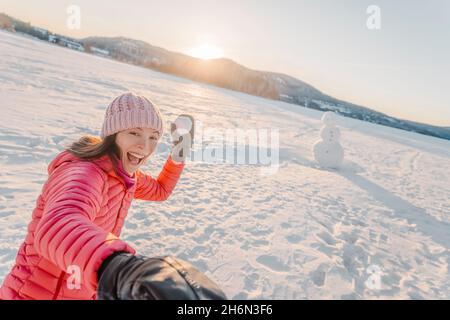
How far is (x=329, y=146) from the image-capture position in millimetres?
8414

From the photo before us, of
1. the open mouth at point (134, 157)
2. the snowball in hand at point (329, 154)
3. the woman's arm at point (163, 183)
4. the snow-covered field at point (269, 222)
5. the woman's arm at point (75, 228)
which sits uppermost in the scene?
the open mouth at point (134, 157)

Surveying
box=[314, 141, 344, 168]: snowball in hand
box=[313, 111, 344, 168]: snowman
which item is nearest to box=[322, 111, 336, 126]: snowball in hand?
box=[313, 111, 344, 168]: snowman

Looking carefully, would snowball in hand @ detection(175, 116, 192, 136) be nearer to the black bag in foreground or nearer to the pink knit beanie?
the pink knit beanie

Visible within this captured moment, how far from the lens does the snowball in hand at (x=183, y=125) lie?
2248 mm

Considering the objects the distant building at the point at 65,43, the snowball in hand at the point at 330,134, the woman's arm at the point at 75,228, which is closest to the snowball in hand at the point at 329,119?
the snowball in hand at the point at 330,134

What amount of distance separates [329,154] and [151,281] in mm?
A: 8360

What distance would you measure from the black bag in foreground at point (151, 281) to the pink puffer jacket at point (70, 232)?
0.07 meters

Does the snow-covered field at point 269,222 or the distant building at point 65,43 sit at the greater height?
the distant building at point 65,43

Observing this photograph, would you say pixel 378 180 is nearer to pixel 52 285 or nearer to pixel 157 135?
pixel 157 135

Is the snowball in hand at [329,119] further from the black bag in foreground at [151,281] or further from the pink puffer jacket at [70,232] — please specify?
the black bag in foreground at [151,281]

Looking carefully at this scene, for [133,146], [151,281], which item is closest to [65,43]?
[133,146]

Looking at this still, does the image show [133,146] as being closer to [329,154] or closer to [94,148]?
[94,148]

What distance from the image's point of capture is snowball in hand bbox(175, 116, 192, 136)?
7.38ft

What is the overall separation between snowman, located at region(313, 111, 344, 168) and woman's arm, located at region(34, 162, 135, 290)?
795 centimetres
